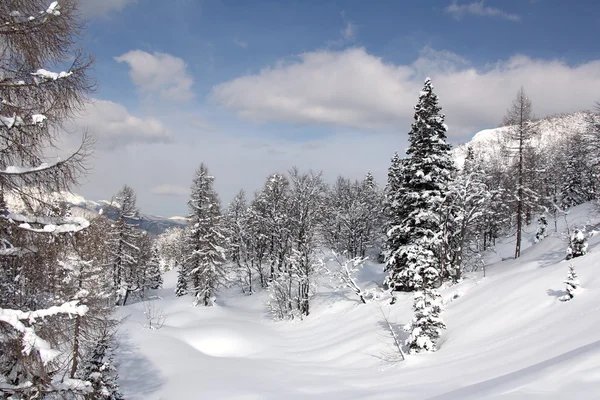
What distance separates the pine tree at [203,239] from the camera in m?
33.3

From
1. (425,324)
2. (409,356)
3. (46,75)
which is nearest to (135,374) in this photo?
(409,356)

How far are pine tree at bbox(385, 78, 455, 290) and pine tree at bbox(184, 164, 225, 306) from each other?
18.0m

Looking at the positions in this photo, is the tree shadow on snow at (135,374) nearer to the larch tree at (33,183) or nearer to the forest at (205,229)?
the forest at (205,229)

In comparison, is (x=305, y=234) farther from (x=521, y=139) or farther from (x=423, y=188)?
(x=521, y=139)

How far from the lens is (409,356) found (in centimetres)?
1322

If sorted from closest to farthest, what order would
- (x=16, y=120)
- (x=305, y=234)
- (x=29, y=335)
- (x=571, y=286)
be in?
(x=29, y=335)
(x=16, y=120)
(x=571, y=286)
(x=305, y=234)

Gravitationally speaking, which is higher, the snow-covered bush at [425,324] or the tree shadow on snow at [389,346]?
the snow-covered bush at [425,324]

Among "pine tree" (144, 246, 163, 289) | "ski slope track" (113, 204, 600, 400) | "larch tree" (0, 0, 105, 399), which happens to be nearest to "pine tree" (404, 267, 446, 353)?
"ski slope track" (113, 204, 600, 400)

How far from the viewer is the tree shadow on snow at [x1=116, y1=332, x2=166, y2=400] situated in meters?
13.8

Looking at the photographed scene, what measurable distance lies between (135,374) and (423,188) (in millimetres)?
18403

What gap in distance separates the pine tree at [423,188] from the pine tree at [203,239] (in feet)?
59.2

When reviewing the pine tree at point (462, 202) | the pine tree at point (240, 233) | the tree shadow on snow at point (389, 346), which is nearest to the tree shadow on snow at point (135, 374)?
the tree shadow on snow at point (389, 346)

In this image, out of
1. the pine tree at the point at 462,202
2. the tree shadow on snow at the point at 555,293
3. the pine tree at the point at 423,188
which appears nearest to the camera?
→ the tree shadow on snow at the point at 555,293

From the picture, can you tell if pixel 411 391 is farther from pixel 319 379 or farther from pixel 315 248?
pixel 315 248
